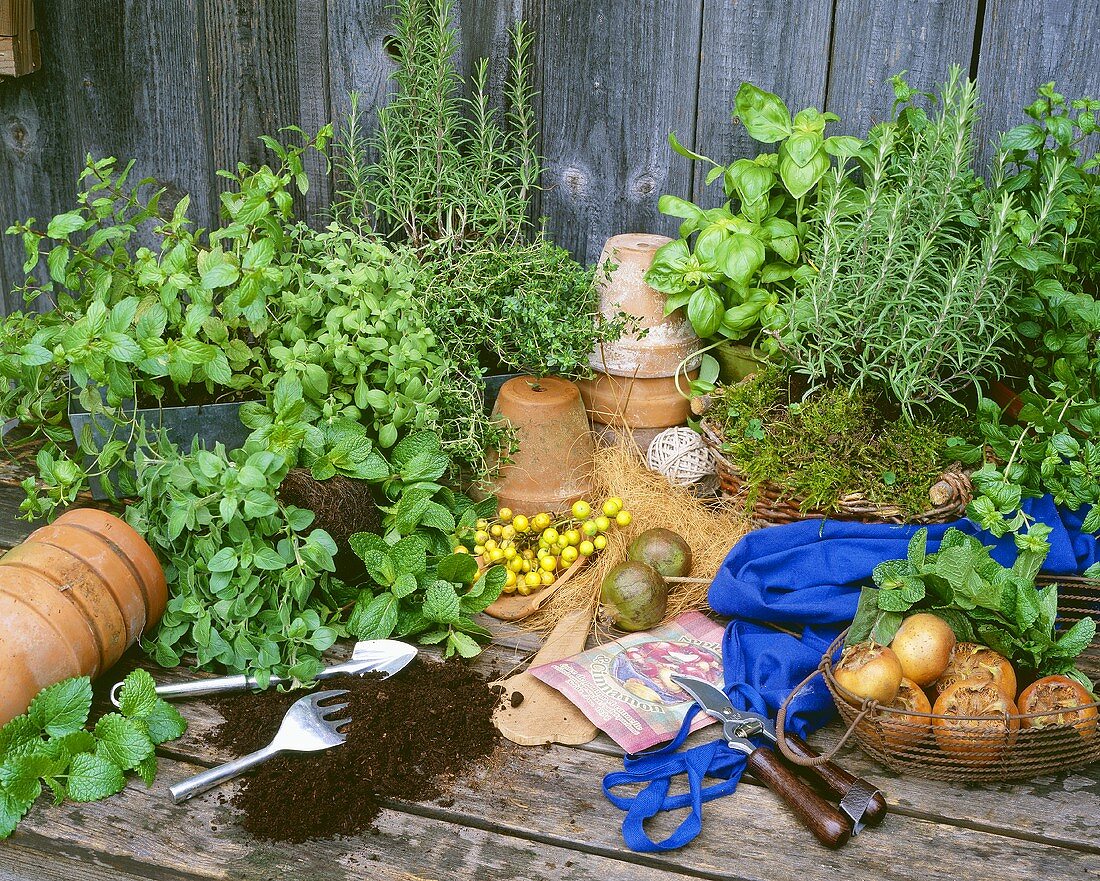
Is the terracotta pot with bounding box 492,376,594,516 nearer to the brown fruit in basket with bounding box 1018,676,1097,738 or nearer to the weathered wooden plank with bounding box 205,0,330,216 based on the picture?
the weathered wooden plank with bounding box 205,0,330,216

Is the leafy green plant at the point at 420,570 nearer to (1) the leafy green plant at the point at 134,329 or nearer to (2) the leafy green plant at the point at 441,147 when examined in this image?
(1) the leafy green plant at the point at 134,329

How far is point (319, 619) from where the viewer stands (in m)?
2.00

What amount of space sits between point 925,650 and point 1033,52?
5.39 feet

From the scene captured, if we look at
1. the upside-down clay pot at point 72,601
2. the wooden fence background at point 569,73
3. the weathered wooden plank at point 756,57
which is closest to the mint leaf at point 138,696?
the upside-down clay pot at point 72,601

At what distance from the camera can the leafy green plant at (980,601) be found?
181 cm

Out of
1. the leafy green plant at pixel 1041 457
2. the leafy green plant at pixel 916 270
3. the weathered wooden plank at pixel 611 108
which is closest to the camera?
the leafy green plant at pixel 1041 457

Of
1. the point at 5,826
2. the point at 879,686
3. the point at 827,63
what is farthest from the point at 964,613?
the point at 5,826

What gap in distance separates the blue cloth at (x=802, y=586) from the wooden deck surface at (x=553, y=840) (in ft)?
0.74

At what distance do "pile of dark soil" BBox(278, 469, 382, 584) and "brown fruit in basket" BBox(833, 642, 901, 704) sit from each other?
3.43ft

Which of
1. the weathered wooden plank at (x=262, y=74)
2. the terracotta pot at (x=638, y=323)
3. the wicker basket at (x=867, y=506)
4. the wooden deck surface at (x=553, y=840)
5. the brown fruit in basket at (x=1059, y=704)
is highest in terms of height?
the weathered wooden plank at (x=262, y=74)

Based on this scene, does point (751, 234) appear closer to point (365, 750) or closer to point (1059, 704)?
point (1059, 704)

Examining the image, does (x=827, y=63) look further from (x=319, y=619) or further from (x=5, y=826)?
Answer: (x=5, y=826)

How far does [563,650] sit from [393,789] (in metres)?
0.53

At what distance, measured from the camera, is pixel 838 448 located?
2.17m
